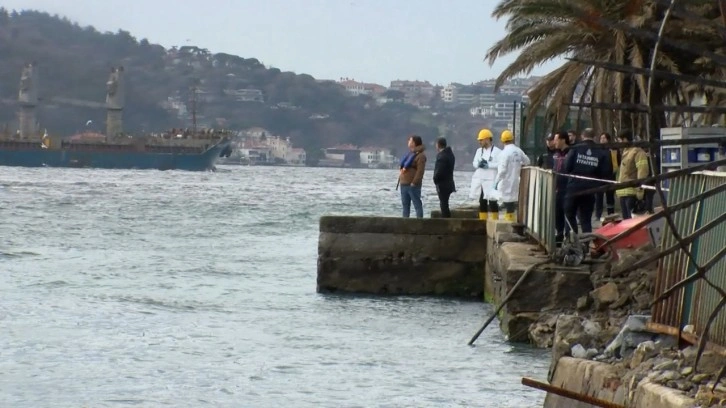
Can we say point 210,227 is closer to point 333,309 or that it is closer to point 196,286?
point 196,286

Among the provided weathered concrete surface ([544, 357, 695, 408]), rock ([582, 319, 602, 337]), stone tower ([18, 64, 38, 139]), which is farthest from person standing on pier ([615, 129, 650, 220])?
stone tower ([18, 64, 38, 139])

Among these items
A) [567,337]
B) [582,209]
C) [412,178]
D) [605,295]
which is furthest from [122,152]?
[567,337]

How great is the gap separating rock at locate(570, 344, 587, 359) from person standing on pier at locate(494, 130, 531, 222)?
869 cm

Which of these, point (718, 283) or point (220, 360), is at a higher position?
point (718, 283)

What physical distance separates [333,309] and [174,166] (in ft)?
434

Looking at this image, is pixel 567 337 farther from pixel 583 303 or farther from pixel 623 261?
pixel 583 303

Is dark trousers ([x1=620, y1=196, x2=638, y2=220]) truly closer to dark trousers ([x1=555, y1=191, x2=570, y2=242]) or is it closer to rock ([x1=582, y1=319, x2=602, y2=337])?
dark trousers ([x1=555, y1=191, x2=570, y2=242])

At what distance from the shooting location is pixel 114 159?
151 meters

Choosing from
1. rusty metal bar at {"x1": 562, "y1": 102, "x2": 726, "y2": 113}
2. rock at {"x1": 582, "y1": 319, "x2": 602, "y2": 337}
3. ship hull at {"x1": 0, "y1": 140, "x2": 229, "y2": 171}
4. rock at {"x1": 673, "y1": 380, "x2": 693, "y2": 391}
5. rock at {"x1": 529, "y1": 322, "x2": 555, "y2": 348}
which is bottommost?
ship hull at {"x1": 0, "y1": 140, "x2": 229, "y2": 171}

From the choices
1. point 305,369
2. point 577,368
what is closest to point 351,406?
point 305,369

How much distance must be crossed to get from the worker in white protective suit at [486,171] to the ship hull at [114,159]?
127 m

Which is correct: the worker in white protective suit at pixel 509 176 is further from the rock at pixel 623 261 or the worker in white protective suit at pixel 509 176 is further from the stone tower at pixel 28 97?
the stone tower at pixel 28 97

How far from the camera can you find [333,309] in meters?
18.0

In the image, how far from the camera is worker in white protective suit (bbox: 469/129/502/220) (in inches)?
722
